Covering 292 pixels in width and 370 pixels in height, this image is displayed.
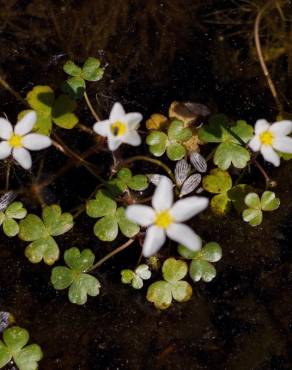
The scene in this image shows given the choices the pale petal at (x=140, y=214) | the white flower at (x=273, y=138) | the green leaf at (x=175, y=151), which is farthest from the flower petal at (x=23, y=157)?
the white flower at (x=273, y=138)

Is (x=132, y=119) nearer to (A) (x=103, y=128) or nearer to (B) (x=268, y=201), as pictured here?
(A) (x=103, y=128)

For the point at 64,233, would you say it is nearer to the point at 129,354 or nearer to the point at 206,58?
the point at 129,354

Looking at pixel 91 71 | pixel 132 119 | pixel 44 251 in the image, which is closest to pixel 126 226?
pixel 44 251

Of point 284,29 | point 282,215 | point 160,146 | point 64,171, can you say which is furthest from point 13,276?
point 284,29

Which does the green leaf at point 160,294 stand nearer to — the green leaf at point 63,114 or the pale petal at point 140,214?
the pale petal at point 140,214

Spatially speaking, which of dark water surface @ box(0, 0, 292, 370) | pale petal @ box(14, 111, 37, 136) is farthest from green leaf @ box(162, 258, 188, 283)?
pale petal @ box(14, 111, 37, 136)
